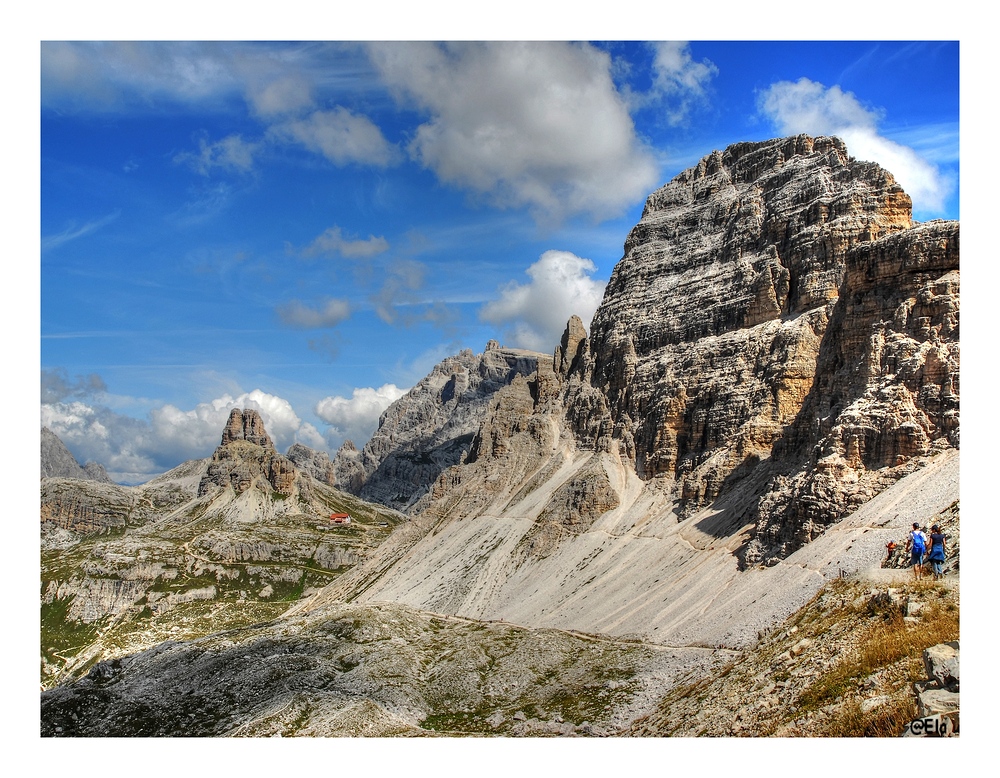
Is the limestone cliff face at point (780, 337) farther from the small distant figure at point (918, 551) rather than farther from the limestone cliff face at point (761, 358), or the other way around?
the small distant figure at point (918, 551)

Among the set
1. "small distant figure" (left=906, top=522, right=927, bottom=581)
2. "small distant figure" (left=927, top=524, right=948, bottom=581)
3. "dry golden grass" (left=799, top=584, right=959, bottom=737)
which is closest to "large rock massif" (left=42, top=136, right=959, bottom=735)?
"dry golden grass" (left=799, top=584, right=959, bottom=737)

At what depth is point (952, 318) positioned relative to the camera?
63.3 metres

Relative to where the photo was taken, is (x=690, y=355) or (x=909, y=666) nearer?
(x=909, y=666)

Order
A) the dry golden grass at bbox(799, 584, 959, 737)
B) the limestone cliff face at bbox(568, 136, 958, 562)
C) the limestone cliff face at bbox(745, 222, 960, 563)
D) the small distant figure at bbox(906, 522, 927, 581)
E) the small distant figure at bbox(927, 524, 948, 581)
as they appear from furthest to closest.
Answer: the limestone cliff face at bbox(568, 136, 958, 562), the limestone cliff face at bbox(745, 222, 960, 563), the small distant figure at bbox(906, 522, 927, 581), the small distant figure at bbox(927, 524, 948, 581), the dry golden grass at bbox(799, 584, 959, 737)

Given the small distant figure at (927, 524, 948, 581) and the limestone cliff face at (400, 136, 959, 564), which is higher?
the limestone cliff face at (400, 136, 959, 564)

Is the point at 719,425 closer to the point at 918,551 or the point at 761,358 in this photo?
the point at 761,358

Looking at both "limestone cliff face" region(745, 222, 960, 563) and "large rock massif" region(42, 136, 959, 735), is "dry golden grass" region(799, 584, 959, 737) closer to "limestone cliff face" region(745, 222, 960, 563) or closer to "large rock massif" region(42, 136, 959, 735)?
"large rock massif" region(42, 136, 959, 735)

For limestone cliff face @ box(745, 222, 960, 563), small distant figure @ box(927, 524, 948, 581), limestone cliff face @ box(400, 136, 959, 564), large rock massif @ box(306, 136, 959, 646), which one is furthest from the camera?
limestone cliff face @ box(400, 136, 959, 564)

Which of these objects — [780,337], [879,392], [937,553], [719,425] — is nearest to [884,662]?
[937,553]

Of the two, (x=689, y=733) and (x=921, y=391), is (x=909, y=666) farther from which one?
(x=921, y=391)

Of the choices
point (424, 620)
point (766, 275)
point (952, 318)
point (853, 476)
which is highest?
point (766, 275)

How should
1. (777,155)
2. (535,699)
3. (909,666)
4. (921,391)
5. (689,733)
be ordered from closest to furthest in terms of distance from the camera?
(909,666)
(689,733)
(535,699)
(921,391)
(777,155)
